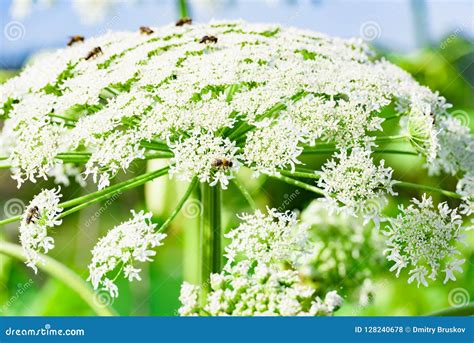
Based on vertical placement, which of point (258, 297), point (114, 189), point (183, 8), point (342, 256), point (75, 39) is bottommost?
point (258, 297)

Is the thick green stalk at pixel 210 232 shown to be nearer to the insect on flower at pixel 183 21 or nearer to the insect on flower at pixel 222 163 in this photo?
the insect on flower at pixel 222 163

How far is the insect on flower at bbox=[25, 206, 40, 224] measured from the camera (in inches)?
90.3

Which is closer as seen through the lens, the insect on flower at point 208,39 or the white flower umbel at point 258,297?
the white flower umbel at point 258,297

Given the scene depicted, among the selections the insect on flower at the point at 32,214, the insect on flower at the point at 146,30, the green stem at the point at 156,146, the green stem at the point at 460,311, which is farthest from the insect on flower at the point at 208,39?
the green stem at the point at 460,311

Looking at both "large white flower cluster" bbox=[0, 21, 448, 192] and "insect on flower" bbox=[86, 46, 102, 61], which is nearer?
"large white flower cluster" bbox=[0, 21, 448, 192]

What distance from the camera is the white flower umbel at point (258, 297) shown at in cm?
209

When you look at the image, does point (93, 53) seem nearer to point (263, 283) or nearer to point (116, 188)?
point (116, 188)

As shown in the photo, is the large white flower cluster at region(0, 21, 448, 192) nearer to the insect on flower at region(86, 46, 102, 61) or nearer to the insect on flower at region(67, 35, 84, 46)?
the insect on flower at region(86, 46, 102, 61)

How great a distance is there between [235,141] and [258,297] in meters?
0.55

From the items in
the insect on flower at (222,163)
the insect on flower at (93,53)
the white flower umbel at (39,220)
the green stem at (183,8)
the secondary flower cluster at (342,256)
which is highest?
the green stem at (183,8)

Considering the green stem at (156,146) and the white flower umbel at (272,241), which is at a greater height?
the green stem at (156,146)

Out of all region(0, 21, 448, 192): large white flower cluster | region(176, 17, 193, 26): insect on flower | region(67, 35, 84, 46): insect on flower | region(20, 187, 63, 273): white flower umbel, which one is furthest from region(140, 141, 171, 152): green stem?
region(67, 35, 84, 46): insect on flower

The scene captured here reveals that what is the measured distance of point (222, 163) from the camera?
216 centimetres

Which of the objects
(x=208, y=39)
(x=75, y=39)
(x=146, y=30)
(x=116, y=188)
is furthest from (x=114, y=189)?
(x=75, y=39)
